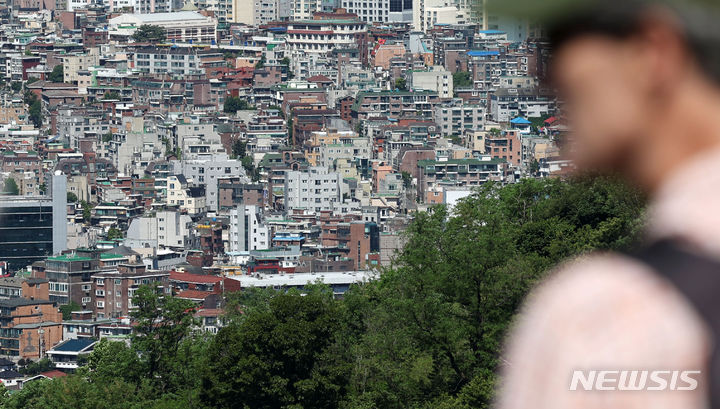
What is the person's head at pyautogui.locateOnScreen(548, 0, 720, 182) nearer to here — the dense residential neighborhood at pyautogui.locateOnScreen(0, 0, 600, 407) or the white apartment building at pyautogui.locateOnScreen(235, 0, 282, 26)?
the dense residential neighborhood at pyautogui.locateOnScreen(0, 0, 600, 407)

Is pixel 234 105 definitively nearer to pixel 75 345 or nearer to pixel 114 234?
pixel 114 234

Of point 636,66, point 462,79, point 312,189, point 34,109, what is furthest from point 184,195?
point 636,66

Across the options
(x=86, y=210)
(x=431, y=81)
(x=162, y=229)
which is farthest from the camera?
(x=431, y=81)

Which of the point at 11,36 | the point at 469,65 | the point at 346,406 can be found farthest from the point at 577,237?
the point at 11,36

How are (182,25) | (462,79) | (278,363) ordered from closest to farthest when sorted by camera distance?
1. (278,363)
2. (462,79)
3. (182,25)

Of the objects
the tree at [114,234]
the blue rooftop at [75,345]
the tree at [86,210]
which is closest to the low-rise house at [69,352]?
the blue rooftop at [75,345]

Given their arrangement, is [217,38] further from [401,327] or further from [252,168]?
[401,327]

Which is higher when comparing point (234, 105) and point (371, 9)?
point (371, 9)
